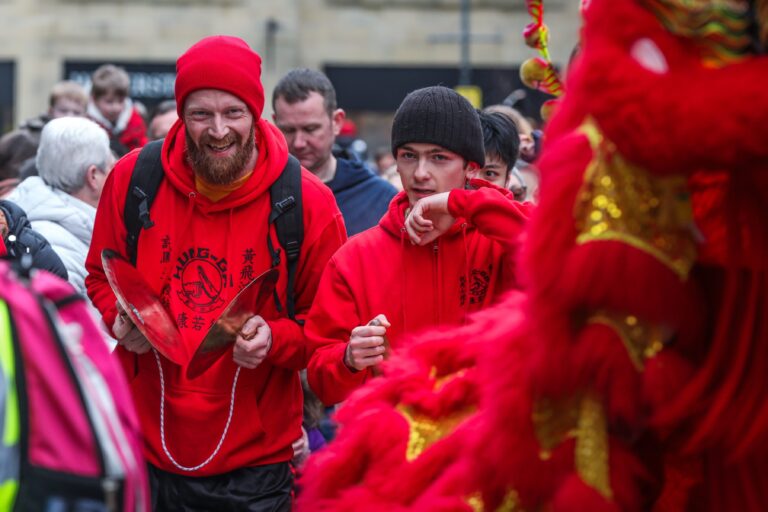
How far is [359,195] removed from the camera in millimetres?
6531

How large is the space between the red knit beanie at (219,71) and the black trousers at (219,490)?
1.35m

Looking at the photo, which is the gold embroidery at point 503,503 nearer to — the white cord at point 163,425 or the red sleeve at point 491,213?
the red sleeve at point 491,213

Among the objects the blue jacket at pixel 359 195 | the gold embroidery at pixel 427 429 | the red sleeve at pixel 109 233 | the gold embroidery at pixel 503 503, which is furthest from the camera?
the blue jacket at pixel 359 195

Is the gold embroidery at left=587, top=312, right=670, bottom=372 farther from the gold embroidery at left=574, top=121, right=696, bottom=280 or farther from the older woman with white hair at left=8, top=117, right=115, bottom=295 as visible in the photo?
the older woman with white hair at left=8, top=117, right=115, bottom=295

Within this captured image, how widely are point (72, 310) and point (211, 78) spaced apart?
2.34 m

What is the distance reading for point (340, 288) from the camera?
4254mm

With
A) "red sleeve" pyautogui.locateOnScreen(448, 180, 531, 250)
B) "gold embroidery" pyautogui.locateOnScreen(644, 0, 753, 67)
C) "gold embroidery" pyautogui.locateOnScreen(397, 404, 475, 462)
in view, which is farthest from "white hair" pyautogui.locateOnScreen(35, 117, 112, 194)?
"gold embroidery" pyautogui.locateOnScreen(644, 0, 753, 67)

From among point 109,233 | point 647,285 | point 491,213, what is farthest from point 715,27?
point 109,233

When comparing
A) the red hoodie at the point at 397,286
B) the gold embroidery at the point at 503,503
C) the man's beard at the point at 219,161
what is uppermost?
the man's beard at the point at 219,161

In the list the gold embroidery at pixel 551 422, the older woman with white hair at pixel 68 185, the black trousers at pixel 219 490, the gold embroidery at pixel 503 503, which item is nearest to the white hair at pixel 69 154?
the older woman with white hair at pixel 68 185

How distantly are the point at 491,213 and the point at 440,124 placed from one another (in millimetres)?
635

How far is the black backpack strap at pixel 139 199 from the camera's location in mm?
4660

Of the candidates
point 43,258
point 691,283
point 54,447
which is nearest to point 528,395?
point 691,283

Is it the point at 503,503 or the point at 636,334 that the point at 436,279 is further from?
the point at 636,334
